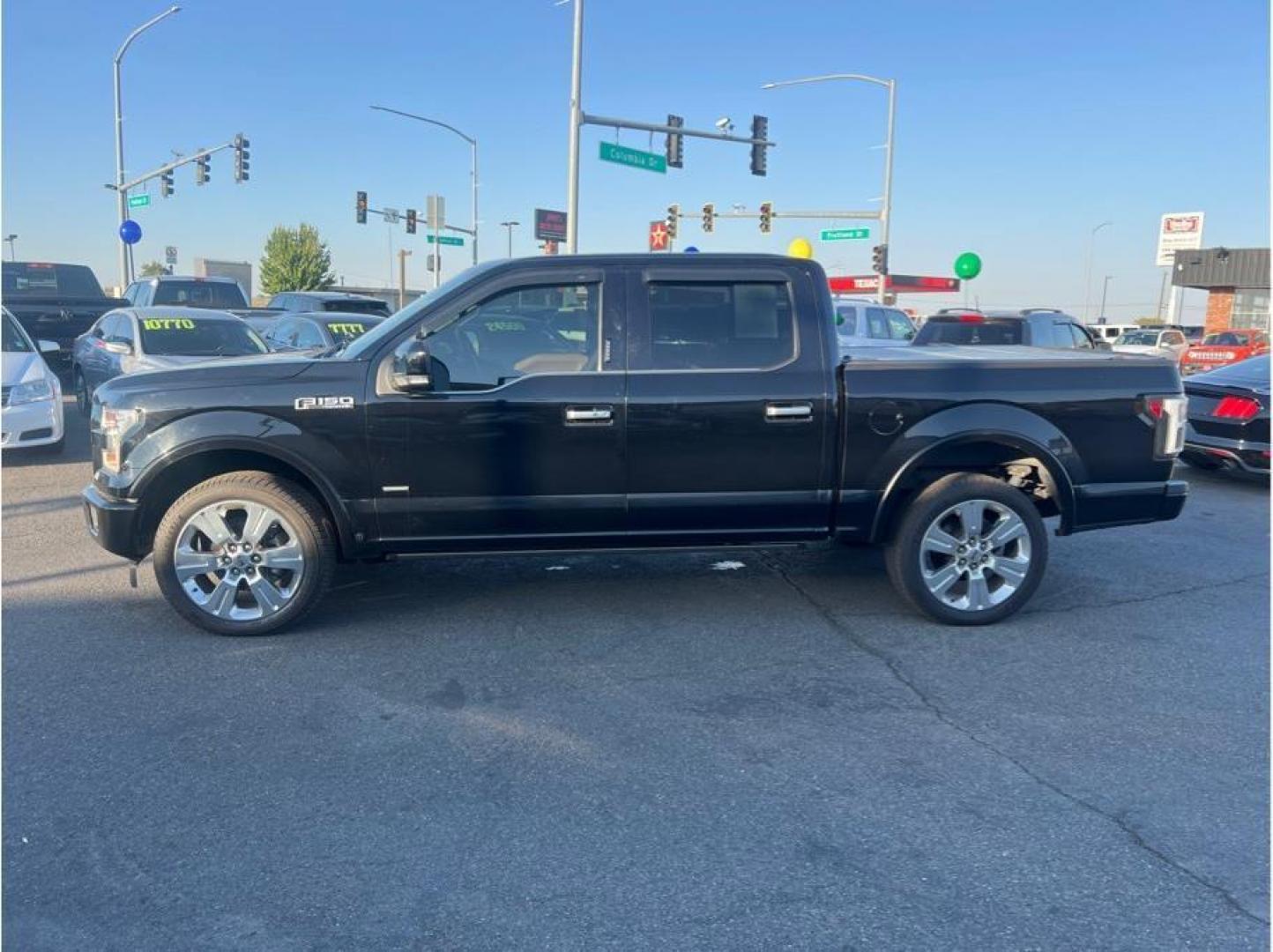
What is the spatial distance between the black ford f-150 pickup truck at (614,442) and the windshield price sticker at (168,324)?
21.4 ft

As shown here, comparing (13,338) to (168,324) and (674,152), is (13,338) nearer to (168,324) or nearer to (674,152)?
(168,324)

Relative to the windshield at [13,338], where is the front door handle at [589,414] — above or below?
below

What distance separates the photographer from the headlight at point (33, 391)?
9391 mm

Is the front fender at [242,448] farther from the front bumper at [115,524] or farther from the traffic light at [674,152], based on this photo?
the traffic light at [674,152]

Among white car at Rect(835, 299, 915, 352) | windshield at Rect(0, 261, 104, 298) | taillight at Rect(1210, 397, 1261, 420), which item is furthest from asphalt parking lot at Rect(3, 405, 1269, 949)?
windshield at Rect(0, 261, 104, 298)

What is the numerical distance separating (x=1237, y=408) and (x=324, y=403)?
871 cm

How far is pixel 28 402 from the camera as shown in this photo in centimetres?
945

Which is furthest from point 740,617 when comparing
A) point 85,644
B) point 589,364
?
point 85,644

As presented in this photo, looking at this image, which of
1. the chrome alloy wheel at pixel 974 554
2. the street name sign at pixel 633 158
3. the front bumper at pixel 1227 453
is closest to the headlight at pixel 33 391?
the chrome alloy wheel at pixel 974 554

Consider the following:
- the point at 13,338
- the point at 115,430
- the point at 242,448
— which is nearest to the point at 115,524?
the point at 115,430

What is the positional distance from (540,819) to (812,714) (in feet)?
4.64

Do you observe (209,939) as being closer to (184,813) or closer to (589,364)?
(184,813)

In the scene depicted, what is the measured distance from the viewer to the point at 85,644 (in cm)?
488

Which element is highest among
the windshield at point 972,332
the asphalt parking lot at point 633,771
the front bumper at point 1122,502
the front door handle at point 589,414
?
the windshield at point 972,332
